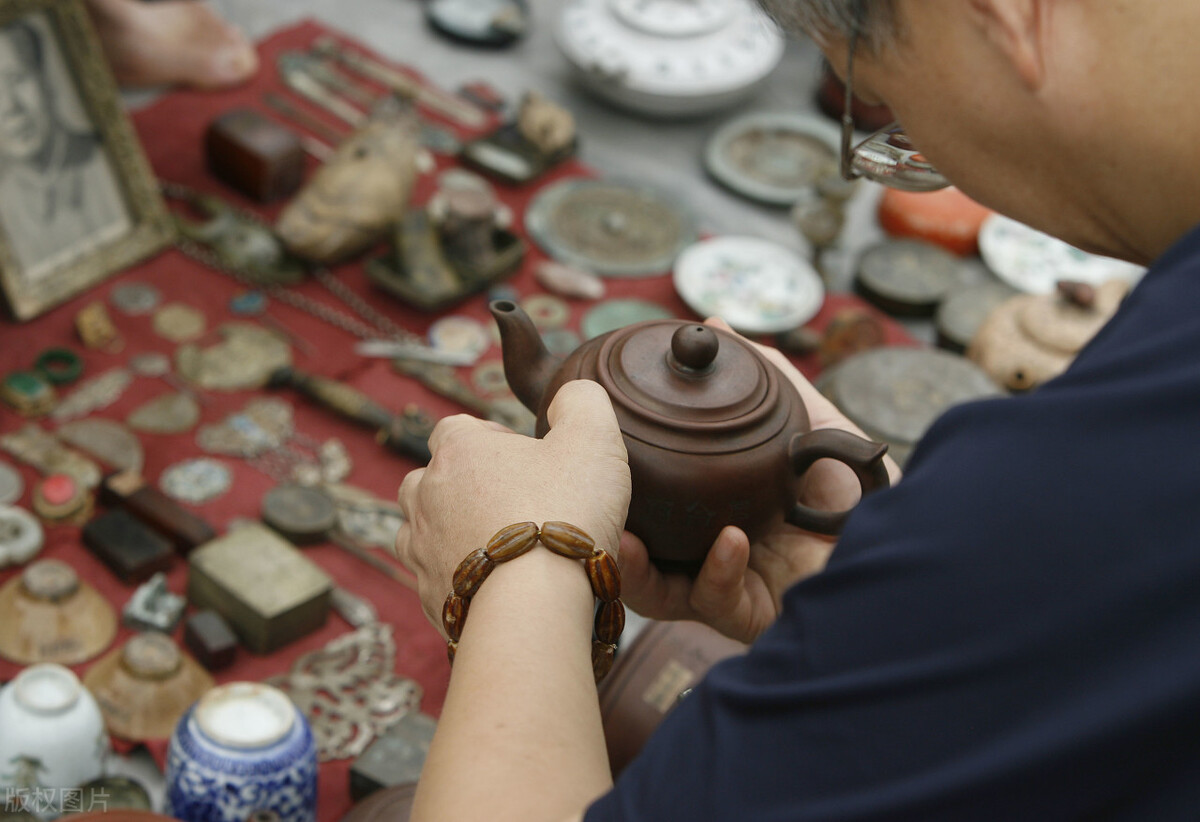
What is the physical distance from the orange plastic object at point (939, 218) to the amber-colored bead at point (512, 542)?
2859 mm

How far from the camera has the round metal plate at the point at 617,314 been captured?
3217 millimetres

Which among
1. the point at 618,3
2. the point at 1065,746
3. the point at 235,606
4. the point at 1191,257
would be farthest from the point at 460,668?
the point at 618,3

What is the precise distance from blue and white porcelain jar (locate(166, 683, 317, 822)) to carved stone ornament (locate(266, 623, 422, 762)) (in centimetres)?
31

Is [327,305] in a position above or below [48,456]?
below

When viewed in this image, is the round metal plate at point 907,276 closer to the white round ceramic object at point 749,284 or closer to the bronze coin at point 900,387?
the white round ceramic object at point 749,284

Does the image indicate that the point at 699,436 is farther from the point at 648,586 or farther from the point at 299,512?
the point at 299,512

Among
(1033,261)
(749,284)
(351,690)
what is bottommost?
(1033,261)

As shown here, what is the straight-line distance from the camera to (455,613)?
1.25 metres

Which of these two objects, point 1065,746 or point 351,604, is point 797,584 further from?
point 351,604

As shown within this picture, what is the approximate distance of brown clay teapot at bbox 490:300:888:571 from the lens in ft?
5.08

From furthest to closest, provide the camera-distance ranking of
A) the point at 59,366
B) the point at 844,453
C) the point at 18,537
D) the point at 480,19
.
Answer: the point at 480,19
the point at 59,366
the point at 18,537
the point at 844,453

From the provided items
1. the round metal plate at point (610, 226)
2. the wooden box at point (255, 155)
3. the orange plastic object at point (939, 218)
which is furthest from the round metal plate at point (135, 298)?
the orange plastic object at point (939, 218)

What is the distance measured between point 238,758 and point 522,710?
91cm

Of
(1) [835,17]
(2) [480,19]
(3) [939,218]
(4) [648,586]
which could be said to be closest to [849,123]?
(1) [835,17]
